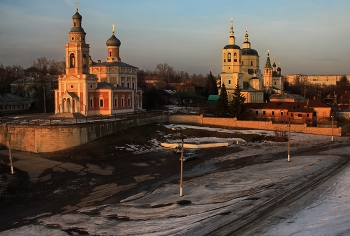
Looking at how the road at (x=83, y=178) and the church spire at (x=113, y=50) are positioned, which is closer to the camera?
the road at (x=83, y=178)

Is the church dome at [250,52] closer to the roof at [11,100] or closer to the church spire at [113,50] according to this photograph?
the church spire at [113,50]

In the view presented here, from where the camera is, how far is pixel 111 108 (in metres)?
40.9

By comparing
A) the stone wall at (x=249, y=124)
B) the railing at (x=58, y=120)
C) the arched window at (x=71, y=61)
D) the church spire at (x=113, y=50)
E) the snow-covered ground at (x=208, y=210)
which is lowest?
the snow-covered ground at (x=208, y=210)

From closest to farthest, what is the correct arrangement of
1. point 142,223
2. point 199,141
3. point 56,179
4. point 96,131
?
1. point 142,223
2. point 56,179
3. point 96,131
4. point 199,141

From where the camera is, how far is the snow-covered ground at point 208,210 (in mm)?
14266

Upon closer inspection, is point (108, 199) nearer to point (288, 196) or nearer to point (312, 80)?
point (288, 196)

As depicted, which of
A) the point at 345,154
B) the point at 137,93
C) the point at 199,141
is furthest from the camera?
the point at 137,93

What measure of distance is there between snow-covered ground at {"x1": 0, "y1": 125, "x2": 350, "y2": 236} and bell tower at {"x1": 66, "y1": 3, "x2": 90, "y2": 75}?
837 inches

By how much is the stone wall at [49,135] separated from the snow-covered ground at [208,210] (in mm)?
11141

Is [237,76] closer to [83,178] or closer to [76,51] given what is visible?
[76,51]

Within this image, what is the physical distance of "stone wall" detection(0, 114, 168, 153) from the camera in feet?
102

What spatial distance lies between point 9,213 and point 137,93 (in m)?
32.4

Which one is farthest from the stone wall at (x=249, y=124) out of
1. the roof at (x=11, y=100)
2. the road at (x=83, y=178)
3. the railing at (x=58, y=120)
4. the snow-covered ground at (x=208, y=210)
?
the roof at (x=11, y=100)

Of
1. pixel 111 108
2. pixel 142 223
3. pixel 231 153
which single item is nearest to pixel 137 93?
pixel 111 108
